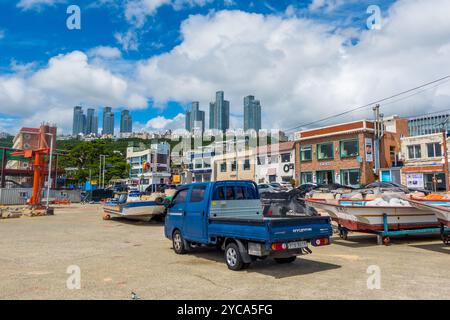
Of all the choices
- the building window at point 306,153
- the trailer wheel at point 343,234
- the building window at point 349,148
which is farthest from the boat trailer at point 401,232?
the building window at point 306,153

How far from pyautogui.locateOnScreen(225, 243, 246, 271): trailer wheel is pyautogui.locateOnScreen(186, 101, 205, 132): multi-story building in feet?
374

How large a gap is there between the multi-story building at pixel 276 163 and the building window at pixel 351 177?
846 cm

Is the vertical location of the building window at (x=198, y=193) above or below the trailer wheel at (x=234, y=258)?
above

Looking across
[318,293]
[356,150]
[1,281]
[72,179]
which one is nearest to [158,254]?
[1,281]

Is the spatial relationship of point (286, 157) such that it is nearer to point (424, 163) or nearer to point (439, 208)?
point (424, 163)

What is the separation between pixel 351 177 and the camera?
41.7m

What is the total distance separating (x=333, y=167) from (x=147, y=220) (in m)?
29.9

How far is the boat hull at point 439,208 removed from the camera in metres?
9.98

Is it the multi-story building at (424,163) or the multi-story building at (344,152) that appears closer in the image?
the multi-story building at (424,163)

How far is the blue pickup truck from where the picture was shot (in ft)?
24.3

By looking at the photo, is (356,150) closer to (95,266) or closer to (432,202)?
(432,202)

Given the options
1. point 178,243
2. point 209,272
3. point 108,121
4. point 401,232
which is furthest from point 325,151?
point 108,121

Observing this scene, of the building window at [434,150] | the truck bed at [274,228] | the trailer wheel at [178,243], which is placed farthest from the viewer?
the building window at [434,150]

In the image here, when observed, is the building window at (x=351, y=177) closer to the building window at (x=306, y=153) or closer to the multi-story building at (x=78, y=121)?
the building window at (x=306, y=153)
